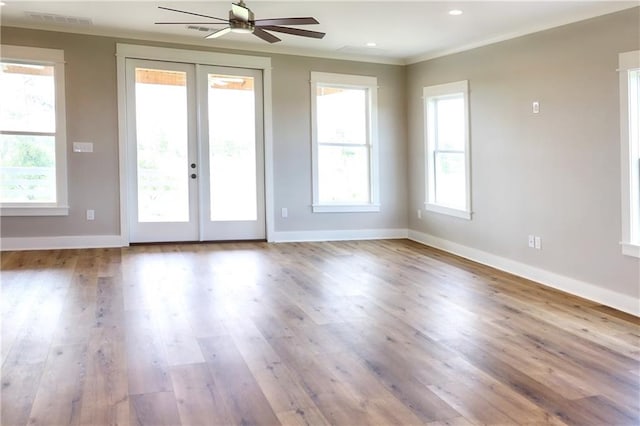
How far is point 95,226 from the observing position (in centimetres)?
642

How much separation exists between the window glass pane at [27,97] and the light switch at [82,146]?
0.97 ft

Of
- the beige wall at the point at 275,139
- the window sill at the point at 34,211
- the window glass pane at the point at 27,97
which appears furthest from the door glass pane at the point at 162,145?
the window glass pane at the point at 27,97

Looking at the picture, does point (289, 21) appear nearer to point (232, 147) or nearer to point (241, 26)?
point (241, 26)

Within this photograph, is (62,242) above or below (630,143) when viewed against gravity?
below

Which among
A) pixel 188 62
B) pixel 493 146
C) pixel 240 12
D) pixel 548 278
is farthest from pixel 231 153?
pixel 548 278

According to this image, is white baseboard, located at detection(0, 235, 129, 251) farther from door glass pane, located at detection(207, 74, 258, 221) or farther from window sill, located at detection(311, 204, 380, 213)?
window sill, located at detection(311, 204, 380, 213)

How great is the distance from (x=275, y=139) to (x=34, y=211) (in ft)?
9.98

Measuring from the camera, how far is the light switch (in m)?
6.27

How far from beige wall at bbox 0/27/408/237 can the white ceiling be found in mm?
273

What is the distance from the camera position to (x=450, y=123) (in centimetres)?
671

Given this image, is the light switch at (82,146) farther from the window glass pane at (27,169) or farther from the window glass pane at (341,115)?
the window glass pane at (341,115)

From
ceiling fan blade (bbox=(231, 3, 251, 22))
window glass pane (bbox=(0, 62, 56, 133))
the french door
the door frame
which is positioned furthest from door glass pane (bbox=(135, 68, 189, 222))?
ceiling fan blade (bbox=(231, 3, 251, 22))

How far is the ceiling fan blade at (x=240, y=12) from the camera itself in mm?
4130

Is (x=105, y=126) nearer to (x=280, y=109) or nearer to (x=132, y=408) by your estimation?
(x=280, y=109)
